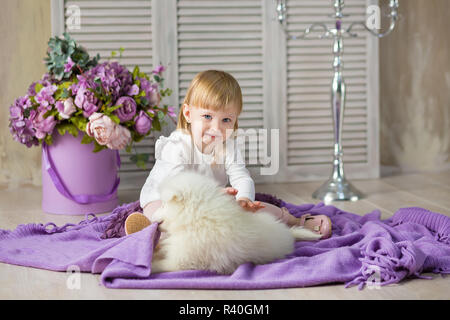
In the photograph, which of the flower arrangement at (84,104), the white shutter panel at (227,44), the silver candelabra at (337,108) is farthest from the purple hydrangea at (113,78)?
the silver candelabra at (337,108)

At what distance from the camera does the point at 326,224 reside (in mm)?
1781

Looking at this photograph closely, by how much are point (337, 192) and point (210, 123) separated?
3.11 feet

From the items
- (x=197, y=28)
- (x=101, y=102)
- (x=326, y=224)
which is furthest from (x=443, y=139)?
(x=101, y=102)

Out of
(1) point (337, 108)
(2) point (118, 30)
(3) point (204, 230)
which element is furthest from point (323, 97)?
(3) point (204, 230)

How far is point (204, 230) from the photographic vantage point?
1.39 metres

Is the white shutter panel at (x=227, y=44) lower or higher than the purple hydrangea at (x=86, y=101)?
higher

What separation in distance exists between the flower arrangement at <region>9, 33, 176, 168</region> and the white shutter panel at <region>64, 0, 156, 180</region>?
0.39 m

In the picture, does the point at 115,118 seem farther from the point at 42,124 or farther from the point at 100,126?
the point at 42,124

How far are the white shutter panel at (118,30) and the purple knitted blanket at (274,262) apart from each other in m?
1.12

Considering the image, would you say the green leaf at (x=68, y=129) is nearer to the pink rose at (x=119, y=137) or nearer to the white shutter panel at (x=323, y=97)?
the pink rose at (x=119, y=137)

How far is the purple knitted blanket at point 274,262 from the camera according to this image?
1.38 m

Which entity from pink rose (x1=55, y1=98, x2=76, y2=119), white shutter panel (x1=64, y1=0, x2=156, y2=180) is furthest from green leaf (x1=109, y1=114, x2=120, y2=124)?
white shutter panel (x1=64, y1=0, x2=156, y2=180)

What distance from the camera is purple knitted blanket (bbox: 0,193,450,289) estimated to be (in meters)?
1.38
